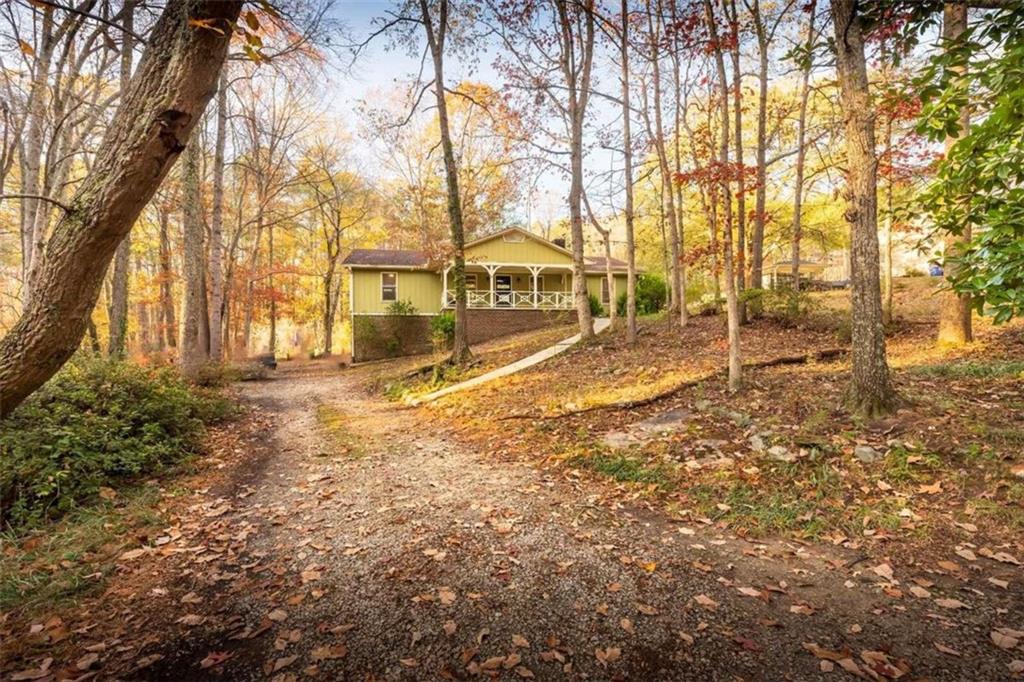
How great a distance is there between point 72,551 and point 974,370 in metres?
10.4

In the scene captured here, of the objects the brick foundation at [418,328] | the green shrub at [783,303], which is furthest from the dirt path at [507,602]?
the brick foundation at [418,328]

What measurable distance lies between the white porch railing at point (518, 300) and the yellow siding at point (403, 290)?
1019 mm

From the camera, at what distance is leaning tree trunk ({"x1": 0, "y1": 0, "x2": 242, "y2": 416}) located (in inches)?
89.0

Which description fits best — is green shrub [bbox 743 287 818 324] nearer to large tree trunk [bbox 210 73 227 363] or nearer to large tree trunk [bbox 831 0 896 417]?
large tree trunk [bbox 831 0 896 417]

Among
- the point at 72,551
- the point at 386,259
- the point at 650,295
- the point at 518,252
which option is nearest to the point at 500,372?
the point at 72,551

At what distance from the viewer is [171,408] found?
6410mm

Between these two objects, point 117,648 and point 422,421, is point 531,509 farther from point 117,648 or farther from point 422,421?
point 422,421

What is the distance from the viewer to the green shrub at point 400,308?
21.3 metres

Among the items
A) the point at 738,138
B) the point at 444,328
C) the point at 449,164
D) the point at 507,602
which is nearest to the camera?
the point at 507,602

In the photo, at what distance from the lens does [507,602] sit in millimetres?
3023

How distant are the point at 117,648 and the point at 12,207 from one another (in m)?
21.3

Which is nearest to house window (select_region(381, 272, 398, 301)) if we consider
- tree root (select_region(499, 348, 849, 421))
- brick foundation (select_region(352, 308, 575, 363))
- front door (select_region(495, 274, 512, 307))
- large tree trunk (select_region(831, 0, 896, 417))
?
brick foundation (select_region(352, 308, 575, 363))

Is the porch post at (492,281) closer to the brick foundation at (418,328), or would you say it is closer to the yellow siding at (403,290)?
the brick foundation at (418,328)

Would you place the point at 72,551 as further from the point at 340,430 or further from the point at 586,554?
the point at 340,430
